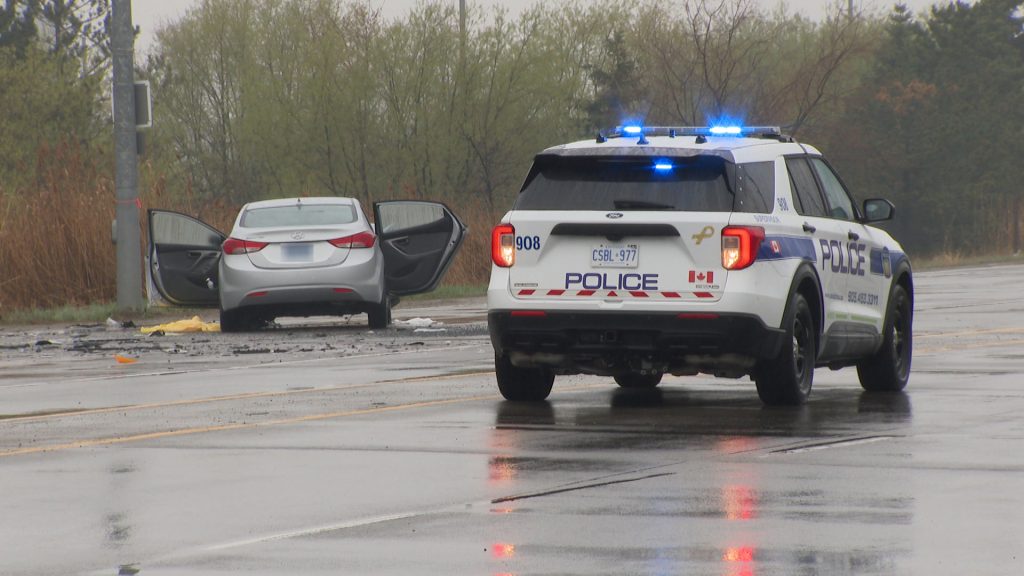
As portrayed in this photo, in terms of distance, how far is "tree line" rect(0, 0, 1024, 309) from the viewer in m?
52.7

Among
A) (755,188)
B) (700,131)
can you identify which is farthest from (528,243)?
(700,131)

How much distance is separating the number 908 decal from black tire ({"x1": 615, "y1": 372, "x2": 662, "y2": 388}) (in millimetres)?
2373

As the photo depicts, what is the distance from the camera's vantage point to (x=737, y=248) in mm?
12242

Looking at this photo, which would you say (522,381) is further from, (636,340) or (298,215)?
(298,215)

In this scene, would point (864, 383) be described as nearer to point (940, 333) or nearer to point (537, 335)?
point (537, 335)

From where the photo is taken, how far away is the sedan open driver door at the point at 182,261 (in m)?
22.9

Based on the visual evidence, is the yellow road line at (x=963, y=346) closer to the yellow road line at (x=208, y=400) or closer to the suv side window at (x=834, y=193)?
the suv side window at (x=834, y=193)

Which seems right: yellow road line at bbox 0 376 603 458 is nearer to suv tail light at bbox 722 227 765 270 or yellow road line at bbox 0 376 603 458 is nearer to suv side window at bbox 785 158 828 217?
suv tail light at bbox 722 227 765 270

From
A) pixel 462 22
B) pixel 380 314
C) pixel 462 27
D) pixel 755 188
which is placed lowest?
pixel 380 314

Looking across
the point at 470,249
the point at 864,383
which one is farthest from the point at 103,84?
the point at 864,383

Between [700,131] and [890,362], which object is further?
[890,362]

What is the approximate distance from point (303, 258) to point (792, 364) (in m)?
9.87

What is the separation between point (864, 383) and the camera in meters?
14.5

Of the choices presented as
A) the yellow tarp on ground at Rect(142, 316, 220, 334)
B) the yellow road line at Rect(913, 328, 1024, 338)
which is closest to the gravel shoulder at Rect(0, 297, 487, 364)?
the yellow tarp on ground at Rect(142, 316, 220, 334)
